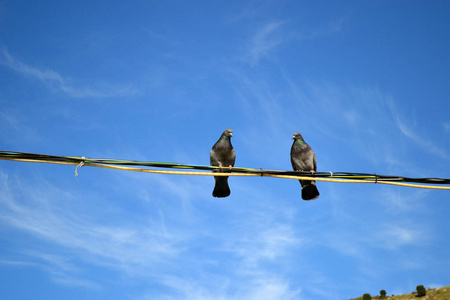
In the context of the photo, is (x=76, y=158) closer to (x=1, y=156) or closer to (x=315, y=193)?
(x=1, y=156)

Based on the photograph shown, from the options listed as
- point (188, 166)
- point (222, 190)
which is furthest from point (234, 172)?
point (222, 190)

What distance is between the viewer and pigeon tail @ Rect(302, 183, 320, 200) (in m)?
12.4

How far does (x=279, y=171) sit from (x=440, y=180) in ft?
7.70

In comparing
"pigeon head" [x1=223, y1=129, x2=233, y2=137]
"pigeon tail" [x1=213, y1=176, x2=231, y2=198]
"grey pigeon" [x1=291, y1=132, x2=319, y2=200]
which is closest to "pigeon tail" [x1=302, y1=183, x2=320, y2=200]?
"grey pigeon" [x1=291, y1=132, x2=319, y2=200]

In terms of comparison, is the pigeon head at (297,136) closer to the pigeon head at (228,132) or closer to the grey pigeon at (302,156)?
the grey pigeon at (302,156)

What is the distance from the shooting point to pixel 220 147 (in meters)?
13.0

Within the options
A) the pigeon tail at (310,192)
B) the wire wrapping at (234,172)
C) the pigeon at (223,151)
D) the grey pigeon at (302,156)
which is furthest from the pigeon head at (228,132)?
the wire wrapping at (234,172)

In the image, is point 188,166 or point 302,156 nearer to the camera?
point 188,166

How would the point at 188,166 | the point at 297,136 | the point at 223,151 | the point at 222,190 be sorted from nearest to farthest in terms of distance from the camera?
1. the point at 188,166
2. the point at 222,190
3. the point at 223,151
4. the point at 297,136

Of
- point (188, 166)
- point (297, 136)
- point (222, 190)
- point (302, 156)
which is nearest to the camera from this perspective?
point (188, 166)

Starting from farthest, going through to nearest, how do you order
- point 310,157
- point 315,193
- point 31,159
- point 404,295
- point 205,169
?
point 404,295 → point 310,157 → point 315,193 → point 205,169 → point 31,159

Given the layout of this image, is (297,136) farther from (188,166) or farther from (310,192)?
(188,166)

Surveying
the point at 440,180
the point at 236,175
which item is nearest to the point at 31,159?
the point at 236,175

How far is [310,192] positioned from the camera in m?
12.4
